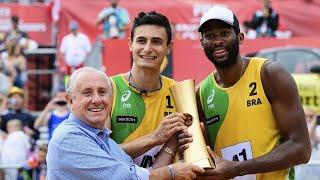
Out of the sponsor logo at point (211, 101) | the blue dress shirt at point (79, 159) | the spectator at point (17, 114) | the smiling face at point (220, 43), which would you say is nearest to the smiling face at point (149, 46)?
the smiling face at point (220, 43)

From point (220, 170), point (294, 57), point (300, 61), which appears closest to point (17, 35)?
point (294, 57)

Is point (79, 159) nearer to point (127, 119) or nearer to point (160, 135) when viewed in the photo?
point (160, 135)

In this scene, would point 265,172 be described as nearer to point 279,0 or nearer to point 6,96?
point 6,96

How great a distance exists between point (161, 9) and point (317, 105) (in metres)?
6.39

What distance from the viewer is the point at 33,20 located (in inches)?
688

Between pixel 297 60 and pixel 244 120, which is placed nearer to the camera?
pixel 244 120

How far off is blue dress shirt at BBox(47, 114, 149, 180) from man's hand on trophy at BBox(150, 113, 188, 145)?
54 centimetres

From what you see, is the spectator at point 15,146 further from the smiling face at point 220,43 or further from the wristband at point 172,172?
the wristband at point 172,172

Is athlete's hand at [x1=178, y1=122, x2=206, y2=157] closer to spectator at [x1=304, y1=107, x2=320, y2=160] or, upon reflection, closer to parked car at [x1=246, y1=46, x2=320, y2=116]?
spectator at [x1=304, y1=107, x2=320, y2=160]

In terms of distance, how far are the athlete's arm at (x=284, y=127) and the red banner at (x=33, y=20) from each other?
1250cm

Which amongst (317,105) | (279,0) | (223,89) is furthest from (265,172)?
(279,0)

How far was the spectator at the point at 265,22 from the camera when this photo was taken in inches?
659

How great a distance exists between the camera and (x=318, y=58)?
1402cm

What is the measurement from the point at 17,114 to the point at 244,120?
7.75 metres
